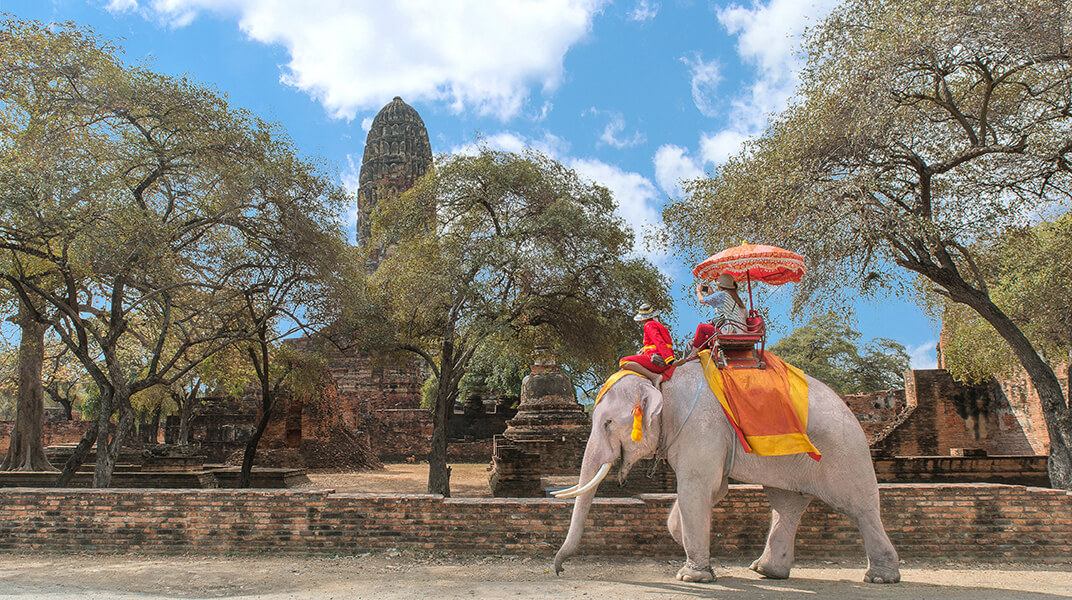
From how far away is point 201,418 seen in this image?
2530cm

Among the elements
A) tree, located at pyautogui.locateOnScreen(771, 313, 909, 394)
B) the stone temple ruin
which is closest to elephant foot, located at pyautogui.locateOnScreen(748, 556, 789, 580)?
the stone temple ruin

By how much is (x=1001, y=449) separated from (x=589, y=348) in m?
12.5

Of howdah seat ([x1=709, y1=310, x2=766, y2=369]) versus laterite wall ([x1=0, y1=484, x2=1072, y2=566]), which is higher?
howdah seat ([x1=709, y1=310, x2=766, y2=369])

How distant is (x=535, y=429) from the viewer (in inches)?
590

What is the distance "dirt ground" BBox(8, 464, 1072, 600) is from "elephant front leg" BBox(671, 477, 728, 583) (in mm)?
88

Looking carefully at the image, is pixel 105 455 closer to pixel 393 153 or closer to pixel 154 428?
pixel 154 428

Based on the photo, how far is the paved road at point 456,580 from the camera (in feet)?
17.0

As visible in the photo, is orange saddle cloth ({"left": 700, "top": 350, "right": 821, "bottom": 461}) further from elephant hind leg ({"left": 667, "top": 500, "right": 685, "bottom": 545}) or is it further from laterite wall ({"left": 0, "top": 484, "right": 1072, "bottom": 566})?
laterite wall ({"left": 0, "top": 484, "right": 1072, "bottom": 566})

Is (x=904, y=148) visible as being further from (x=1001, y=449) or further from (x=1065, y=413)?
(x=1001, y=449)

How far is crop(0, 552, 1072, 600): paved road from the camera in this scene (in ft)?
17.0

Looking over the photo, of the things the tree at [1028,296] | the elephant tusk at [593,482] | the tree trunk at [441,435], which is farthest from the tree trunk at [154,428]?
the elephant tusk at [593,482]

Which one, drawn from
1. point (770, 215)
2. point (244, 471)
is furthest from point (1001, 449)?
point (244, 471)

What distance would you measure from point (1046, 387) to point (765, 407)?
7320 mm

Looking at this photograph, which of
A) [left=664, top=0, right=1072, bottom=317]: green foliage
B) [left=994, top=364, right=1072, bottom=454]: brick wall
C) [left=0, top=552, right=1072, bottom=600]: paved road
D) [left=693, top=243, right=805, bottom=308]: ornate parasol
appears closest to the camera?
[left=0, top=552, right=1072, bottom=600]: paved road
